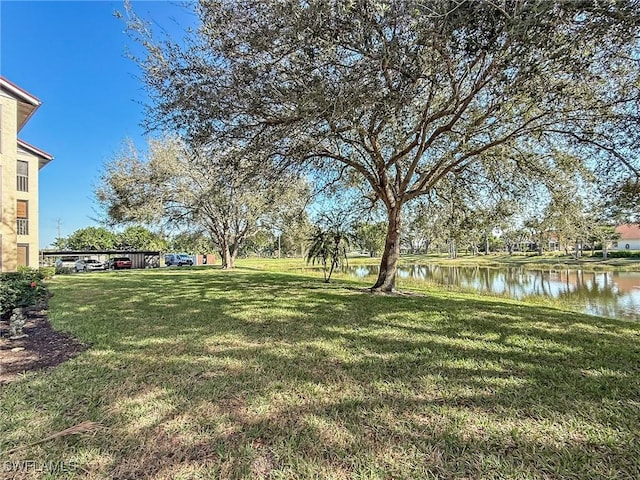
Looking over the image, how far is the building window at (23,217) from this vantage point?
59.6ft

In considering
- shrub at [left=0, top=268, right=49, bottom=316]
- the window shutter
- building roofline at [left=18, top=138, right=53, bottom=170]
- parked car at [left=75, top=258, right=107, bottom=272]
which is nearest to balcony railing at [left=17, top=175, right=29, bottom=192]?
the window shutter

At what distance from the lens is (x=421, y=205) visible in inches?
456

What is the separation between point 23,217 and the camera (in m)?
18.4

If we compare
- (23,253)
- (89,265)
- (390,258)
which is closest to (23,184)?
(23,253)

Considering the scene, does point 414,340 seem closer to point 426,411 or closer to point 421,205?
point 426,411

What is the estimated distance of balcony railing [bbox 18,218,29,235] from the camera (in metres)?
18.1

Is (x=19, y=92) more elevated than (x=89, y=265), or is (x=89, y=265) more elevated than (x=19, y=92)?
(x=19, y=92)

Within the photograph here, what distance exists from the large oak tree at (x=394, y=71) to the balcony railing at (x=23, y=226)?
17.4 m

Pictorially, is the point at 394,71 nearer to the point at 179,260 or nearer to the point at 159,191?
the point at 159,191

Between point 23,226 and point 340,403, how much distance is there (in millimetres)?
22845

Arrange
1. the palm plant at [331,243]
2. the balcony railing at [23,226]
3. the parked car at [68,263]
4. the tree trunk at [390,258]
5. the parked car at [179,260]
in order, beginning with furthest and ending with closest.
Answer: the parked car at [179,260]
the parked car at [68,263]
the balcony railing at [23,226]
the palm plant at [331,243]
the tree trunk at [390,258]

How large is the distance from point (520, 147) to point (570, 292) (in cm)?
958

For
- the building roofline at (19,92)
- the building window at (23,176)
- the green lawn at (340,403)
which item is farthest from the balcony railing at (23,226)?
the green lawn at (340,403)

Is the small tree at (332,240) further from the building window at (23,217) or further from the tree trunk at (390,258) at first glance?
the building window at (23,217)
